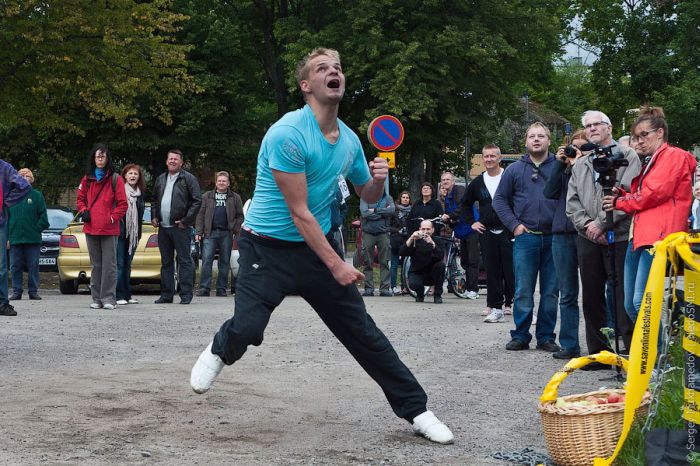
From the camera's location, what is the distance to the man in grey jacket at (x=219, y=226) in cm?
1838

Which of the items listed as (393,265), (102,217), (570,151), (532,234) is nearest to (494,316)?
(532,234)

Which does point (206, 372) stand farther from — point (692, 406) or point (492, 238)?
point (492, 238)

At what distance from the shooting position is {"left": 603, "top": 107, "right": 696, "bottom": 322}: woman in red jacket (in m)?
7.88

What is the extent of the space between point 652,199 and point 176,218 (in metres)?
9.27

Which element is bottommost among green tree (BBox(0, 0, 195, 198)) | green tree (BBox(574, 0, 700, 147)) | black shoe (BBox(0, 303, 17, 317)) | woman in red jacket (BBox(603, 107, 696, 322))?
black shoe (BBox(0, 303, 17, 317))

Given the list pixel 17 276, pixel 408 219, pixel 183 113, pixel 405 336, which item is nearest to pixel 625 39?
pixel 183 113

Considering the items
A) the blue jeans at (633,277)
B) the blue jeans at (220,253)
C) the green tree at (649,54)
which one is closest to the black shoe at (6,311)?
the blue jeans at (220,253)

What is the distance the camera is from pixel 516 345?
1042 centimetres

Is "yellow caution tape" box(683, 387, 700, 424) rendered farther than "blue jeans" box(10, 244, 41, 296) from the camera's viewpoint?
No

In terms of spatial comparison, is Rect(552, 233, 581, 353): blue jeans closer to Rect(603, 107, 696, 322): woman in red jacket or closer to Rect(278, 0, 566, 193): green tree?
Rect(603, 107, 696, 322): woman in red jacket

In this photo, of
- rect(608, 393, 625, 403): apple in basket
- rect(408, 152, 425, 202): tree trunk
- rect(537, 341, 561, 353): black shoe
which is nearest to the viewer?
rect(608, 393, 625, 403): apple in basket

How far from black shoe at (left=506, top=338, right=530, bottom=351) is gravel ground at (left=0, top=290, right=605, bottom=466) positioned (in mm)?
169

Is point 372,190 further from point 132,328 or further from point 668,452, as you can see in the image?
point 132,328

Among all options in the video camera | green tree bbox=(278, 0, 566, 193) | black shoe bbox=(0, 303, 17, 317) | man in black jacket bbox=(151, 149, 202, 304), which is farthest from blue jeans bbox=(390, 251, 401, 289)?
green tree bbox=(278, 0, 566, 193)
